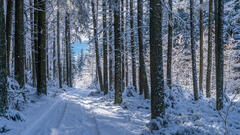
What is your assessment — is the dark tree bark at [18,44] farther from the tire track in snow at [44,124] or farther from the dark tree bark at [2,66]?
the dark tree bark at [2,66]

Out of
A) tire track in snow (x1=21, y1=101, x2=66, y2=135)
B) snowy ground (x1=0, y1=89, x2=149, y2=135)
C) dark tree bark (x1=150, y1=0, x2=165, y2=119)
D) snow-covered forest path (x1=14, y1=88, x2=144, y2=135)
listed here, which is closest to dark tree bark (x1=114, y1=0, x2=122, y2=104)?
snowy ground (x1=0, y1=89, x2=149, y2=135)

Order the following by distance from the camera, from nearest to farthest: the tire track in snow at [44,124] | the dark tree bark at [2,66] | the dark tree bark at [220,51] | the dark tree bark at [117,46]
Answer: the tire track in snow at [44,124]
the dark tree bark at [2,66]
the dark tree bark at [220,51]
the dark tree bark at [117,46]

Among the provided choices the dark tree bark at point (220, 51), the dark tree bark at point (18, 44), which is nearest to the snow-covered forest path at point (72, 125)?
the dark tree bark at point (18, 44)

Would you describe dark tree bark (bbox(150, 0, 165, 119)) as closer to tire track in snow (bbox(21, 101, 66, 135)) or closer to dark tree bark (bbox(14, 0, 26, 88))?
tire track in snow (bbox(21, 101, 66, 135))

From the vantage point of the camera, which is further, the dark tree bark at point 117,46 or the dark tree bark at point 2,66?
the dark tree bark at point 117,46

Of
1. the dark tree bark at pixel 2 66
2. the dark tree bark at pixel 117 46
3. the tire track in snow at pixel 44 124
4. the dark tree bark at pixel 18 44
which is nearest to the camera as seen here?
the tire track in snow at pixel 44 124

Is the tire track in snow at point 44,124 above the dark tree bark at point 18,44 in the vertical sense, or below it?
below

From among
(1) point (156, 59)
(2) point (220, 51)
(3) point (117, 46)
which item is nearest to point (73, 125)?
(1) point (156, 59)

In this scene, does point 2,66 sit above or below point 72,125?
above

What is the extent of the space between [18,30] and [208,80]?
1354 cm

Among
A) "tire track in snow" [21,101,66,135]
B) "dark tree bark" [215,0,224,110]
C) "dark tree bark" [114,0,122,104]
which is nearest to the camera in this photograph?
"tire track in snow" [21,101,66,135]

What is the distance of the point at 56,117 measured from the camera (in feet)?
24.7

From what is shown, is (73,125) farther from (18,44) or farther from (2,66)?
(18,44)

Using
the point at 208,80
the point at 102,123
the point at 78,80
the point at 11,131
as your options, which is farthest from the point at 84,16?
the point at 78,80
